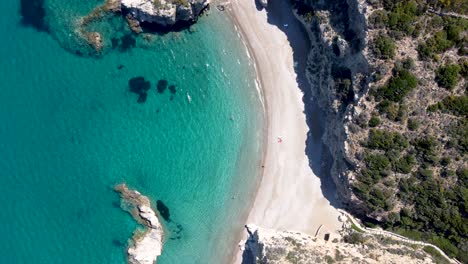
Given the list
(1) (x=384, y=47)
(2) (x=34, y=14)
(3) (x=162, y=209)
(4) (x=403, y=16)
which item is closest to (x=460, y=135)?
(1) (x=384, y=47)

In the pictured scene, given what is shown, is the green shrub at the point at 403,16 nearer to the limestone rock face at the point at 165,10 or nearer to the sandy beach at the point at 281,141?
the sandy beach at the point at 281,141

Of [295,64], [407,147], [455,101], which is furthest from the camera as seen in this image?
[295,64]

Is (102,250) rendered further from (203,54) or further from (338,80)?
(338,80)

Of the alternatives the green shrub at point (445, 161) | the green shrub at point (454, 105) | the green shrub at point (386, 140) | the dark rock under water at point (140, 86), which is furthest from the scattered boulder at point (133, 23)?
A: the green shrub at point (445, 161)

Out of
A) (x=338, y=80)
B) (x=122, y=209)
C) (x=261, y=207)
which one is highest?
(x=338, y=80)

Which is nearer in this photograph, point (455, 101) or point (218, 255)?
point (455, 101)

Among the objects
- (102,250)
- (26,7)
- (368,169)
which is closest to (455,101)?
(368,169)

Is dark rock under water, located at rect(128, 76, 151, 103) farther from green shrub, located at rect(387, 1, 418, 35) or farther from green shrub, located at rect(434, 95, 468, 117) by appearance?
green shrub, located at rect(434, 95, 468, 117)

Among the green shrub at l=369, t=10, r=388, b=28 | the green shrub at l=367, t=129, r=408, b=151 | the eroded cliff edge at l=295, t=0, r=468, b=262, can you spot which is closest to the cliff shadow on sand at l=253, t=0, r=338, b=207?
the eroded cliff edge at l=295, t=0, r=468, b=262
